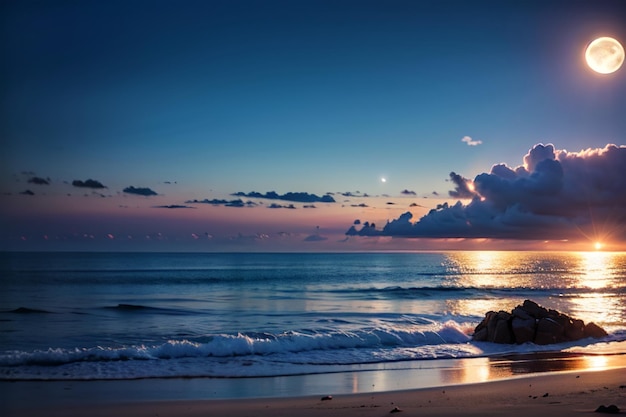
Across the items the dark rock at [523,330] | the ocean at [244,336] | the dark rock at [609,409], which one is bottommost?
the ocean at [244,336]

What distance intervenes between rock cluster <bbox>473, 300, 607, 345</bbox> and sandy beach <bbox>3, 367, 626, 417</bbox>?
27.8 ft

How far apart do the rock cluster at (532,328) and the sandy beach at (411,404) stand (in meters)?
8.48

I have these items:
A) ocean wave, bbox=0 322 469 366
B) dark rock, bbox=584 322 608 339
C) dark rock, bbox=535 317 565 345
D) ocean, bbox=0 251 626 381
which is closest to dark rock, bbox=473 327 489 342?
ocean wave, bbox=0 322 469 366

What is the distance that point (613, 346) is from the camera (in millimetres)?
21391

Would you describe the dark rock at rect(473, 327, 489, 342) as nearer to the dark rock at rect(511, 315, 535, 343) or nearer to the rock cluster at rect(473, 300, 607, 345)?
the rock cluster at rect(473, 300, 607, 345)

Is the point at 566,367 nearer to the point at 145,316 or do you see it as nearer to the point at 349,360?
the point at 349,360

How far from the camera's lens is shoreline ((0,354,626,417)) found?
11227 mm

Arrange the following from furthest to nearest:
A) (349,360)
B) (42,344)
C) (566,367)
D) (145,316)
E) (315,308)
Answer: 1. (315,308)
2. (145,316)
3. (42,344)
4. (349,360)
5. (566,367)

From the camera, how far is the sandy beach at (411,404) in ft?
34.7

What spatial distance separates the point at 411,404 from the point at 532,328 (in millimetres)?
13114

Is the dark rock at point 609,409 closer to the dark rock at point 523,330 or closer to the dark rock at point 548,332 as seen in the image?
the dark rock at point 523,330

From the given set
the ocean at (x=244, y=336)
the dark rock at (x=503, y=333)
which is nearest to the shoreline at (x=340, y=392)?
the ocean at (x=244, y=336)

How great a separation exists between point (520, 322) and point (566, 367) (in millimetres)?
5437

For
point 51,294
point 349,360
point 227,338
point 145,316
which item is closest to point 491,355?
point 349,360
